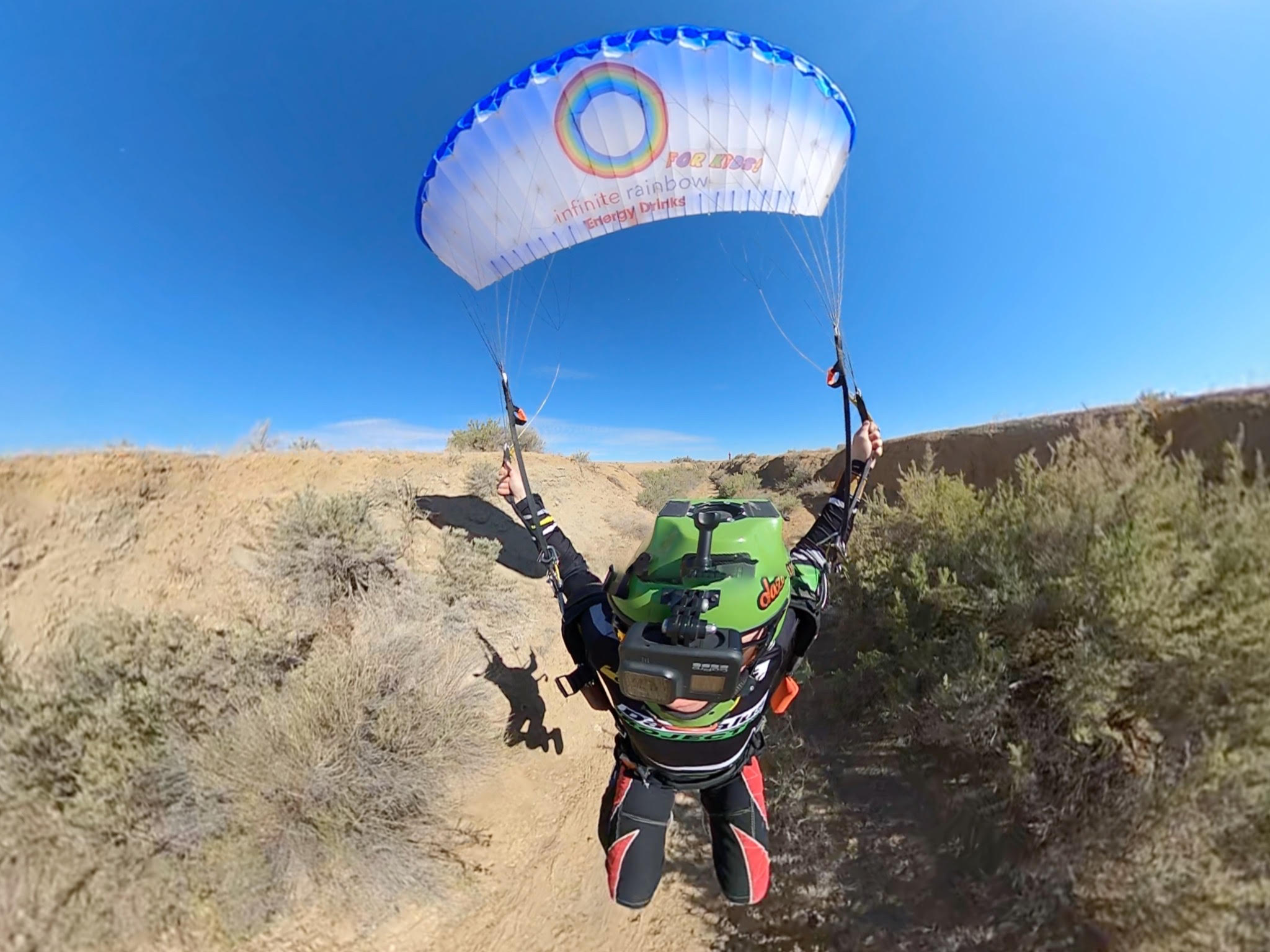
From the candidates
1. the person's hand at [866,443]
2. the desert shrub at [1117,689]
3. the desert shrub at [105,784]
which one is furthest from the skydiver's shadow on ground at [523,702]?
the person's hand at [866,443]

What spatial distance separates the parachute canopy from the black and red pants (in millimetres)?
5677

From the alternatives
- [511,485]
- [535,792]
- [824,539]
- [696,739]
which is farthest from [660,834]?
[511,485]

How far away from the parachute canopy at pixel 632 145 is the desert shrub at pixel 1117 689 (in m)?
4.01

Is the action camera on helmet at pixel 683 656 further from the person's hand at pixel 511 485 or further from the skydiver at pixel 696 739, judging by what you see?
the person's hand at pixel 511 485

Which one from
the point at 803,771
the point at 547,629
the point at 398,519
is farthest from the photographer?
the point at 398,519

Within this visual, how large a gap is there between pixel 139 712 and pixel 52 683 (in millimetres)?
696

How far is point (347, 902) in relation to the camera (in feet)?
10.7

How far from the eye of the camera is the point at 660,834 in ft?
8.43

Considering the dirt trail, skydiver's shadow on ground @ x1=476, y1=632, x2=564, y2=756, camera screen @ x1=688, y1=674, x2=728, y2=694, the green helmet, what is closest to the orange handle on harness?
the green helmet

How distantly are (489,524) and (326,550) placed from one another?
2.56m

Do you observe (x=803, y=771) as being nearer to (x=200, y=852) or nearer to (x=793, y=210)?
(x=200, y=852)

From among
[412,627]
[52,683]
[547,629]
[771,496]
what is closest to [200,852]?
[52,683]

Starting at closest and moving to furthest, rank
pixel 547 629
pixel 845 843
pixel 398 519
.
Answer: pixel 845 843 < pixel 547 629 < pixel 398 519

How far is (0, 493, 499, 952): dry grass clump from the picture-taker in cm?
283
